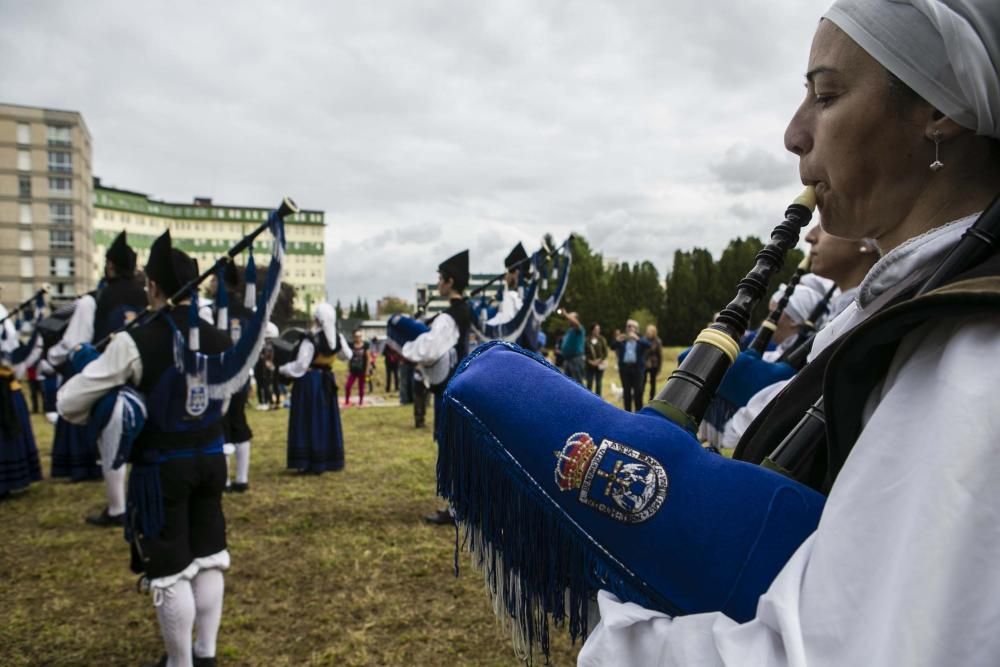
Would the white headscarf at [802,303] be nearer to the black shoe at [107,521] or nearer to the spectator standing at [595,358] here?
the black shoe at [107,521]

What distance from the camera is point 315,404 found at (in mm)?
8477

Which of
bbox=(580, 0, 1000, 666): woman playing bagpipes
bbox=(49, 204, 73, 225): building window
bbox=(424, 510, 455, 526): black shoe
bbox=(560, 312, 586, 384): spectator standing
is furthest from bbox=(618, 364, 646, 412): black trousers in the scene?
bbox=(49, 204, 73, 225): building window

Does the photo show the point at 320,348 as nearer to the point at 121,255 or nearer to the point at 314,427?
the point at 314,427

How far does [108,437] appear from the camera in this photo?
3346 millimetres

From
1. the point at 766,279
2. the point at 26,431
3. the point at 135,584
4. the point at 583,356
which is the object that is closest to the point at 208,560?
the point at 135,584

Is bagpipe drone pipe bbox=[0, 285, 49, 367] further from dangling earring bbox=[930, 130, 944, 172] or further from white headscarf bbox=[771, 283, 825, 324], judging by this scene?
dangling earring bbox=[930, 130, 944, 172]

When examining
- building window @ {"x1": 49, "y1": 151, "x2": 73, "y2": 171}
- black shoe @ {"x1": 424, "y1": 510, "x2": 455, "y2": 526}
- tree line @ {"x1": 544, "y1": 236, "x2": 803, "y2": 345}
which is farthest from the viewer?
building window @ {"x1": 49, "y1": 151, "x2": 73, "y2": 171}

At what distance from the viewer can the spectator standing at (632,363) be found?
528 inches

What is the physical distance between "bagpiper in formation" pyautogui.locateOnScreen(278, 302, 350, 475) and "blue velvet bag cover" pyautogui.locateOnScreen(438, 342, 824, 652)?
297 inches

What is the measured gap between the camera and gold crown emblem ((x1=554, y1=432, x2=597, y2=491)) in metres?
0.91

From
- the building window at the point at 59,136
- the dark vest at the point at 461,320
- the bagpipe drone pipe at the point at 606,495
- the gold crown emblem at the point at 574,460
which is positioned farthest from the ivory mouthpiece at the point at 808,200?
the building window at the point at 59,136

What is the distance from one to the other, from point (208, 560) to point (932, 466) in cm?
383

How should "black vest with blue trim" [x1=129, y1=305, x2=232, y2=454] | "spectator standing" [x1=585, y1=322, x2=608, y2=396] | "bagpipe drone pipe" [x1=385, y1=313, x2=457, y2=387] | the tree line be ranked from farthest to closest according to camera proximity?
the tree line < "spectator standing" [x1=585, y1=322, x2=608, y2=396] < "bagpipe drone pipe" [x1=385, y1=313, x2=457, y2=387] < "black vest with blue trim" [x1=129, y1=305, x2=232, y2=454]

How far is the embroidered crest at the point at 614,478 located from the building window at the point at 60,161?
6873 cm
